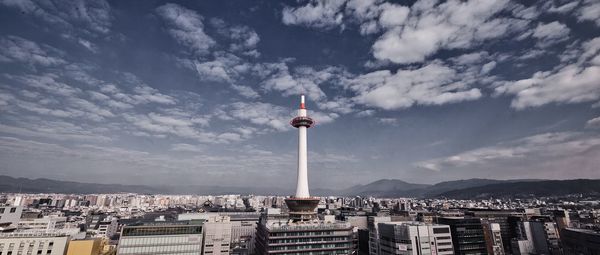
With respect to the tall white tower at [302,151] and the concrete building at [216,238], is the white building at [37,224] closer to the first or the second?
the concrete building at [216,238]

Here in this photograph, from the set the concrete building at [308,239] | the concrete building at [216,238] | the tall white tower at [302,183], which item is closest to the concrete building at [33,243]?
the concrete building at [216,238]

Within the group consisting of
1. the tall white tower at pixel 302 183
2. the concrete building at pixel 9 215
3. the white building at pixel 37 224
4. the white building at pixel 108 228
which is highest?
the tall white tower at pixel 302 183

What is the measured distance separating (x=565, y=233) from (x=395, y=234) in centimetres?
8685

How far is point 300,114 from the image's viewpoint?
480 feet

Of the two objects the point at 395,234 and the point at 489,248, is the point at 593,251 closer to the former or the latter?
the point at 489,248

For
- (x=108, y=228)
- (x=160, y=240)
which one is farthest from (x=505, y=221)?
(x=108, y=228)

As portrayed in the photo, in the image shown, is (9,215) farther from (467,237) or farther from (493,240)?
(493,240)

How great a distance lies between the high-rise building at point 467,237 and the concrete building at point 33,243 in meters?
128

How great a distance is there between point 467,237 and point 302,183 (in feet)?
228

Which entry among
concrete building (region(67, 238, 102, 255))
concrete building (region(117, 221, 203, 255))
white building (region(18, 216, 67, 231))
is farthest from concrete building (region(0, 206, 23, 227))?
concrete building (region(117, 221, 203, 255))

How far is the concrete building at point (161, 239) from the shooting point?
3314 inches

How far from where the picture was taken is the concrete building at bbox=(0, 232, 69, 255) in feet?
233

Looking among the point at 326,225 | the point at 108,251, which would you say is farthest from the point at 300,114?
the point at 108,251

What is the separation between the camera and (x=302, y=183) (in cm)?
13575
